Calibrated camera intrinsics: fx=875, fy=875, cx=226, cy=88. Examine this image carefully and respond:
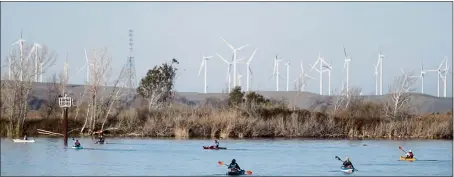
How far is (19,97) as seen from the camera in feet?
221

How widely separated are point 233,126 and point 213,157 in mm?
20834

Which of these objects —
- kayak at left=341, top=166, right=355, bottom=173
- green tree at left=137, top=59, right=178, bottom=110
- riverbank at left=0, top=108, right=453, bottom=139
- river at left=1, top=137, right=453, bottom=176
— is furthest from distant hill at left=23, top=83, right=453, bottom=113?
kayak at left=341, top=166, right=355, bottom=173

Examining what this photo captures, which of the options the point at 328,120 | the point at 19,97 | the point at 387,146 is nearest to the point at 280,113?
the point at 328,120

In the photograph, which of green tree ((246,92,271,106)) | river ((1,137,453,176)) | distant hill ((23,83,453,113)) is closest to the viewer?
river ((1,137,453,176))

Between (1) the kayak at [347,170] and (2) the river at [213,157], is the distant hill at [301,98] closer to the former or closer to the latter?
(2) the river at [213,157]

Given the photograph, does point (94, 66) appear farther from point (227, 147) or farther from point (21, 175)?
point (21, 175)

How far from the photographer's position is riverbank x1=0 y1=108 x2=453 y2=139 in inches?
2712

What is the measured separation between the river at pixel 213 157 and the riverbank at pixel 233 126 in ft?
14.5

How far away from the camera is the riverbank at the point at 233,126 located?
6888 cm

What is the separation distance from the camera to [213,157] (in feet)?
157

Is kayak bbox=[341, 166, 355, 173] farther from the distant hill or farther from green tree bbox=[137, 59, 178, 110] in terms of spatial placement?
the distant hill

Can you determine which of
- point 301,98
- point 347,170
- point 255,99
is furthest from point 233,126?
point 301,98

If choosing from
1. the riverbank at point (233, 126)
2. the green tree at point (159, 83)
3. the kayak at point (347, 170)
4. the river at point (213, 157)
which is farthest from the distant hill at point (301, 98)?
the kayak at point (347, 170)

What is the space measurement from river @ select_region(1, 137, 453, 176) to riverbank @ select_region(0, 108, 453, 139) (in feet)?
14.5
